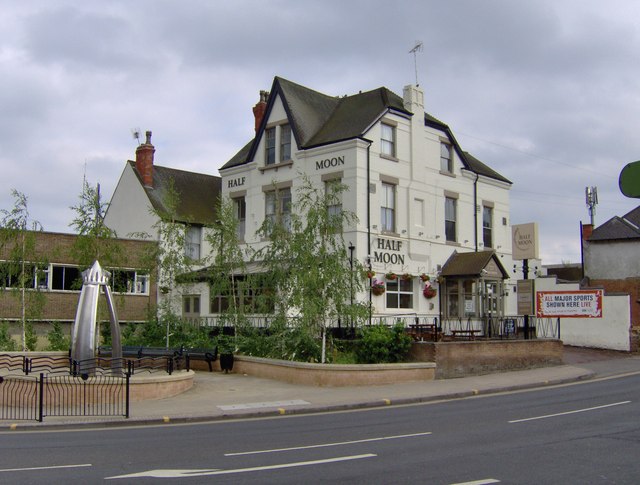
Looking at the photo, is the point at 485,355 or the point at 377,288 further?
the point at 377,288

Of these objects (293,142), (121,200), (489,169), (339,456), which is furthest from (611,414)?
(121,200)

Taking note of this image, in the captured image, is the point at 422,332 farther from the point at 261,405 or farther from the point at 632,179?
the point at 632,179

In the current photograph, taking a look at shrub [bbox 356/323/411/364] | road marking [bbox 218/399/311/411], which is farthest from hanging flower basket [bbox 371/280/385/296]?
road marking [bbox 218/399/311/411]

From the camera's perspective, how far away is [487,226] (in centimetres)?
3812

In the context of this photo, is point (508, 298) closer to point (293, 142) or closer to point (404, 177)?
point (404, 177)

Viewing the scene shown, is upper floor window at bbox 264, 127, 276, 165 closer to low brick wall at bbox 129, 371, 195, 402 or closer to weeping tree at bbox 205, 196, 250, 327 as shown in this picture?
weeping tree at bbox 205, 196, 250, 327

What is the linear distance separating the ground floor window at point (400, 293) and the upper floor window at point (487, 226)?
6.70 m

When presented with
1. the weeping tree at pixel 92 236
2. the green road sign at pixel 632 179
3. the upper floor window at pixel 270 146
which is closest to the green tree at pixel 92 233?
the weeping tree at pixel 92 236

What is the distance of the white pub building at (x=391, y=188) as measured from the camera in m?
31.5

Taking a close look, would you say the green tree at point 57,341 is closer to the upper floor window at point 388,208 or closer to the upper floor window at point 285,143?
the upper floor window at point 285,143

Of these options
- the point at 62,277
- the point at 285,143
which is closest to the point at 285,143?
the point at 285,143

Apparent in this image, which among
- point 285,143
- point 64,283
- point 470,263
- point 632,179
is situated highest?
point 285,143

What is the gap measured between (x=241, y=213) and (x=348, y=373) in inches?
666

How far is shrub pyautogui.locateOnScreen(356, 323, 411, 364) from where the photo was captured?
23.2 meters
